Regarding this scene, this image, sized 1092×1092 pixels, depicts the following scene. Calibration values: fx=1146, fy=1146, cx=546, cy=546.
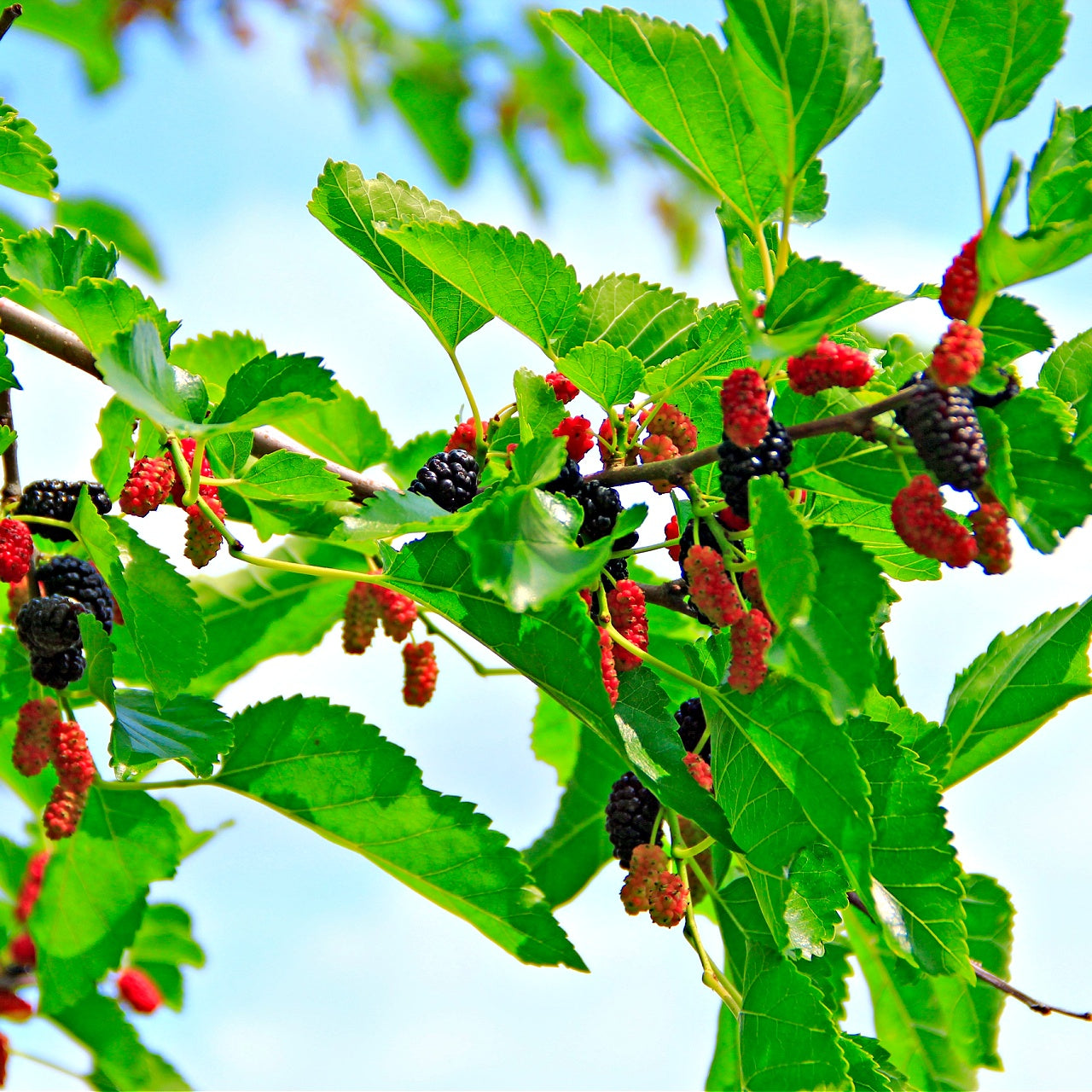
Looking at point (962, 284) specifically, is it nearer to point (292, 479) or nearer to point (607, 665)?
point (607, 665)

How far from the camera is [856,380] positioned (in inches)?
32.4

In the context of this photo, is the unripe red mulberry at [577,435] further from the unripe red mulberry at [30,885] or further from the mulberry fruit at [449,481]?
the unripe red mulberry at [30,885]

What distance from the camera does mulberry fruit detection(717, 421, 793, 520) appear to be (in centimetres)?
85

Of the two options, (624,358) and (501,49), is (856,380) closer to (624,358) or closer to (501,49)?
(624,358)

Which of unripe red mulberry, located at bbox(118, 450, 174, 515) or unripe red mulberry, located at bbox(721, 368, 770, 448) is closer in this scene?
unripe red mulberry, located at bbox(721, 368, 770, 448)

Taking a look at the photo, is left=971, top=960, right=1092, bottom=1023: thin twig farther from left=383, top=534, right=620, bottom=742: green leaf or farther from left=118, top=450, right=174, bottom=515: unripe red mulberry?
left=118, top=450, right=174, bottom=515: unripe red mulberry

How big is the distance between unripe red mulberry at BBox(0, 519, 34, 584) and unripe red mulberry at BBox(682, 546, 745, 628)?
0.63 metres

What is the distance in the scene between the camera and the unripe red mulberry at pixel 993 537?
773 mm

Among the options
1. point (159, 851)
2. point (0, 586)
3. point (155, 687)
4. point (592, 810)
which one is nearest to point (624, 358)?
point (155, 687)

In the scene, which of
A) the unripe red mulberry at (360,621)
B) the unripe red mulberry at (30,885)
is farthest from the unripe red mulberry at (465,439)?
the unripe red mulberry at (30,885)

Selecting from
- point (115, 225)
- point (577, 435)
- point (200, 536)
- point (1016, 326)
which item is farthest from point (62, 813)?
point (115, 225)

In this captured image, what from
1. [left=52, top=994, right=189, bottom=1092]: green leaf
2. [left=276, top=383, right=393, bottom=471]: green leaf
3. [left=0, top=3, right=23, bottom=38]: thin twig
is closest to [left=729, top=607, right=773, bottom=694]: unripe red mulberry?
[left=276, top=383, right=393, bottom=471]: green leaf

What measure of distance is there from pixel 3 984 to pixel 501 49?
2196 mm

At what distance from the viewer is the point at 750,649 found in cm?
87
